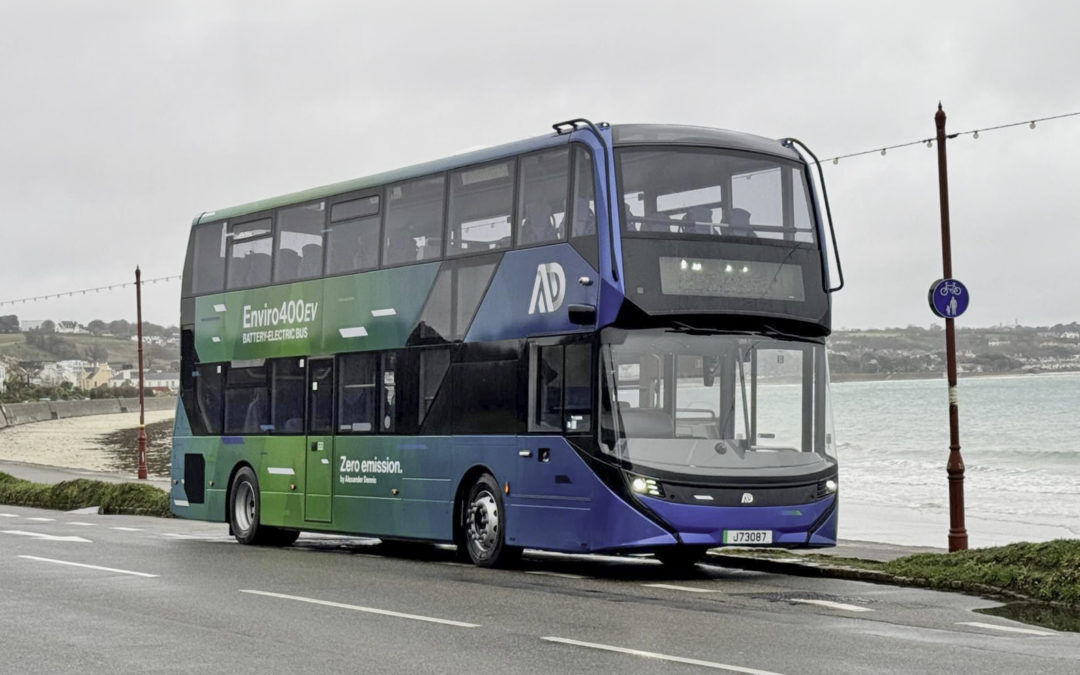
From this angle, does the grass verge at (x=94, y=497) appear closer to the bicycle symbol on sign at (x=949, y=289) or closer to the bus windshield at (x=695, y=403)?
the bus windshield at (x=695, y=403)

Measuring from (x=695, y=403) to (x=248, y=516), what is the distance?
8.99m

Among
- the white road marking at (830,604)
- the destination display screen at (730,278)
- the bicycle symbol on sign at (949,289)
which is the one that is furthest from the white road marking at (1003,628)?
the bicycle symbol on sign at (949,289)

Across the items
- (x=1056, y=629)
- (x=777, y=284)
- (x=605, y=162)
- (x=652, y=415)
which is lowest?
(x=1056, y=629)

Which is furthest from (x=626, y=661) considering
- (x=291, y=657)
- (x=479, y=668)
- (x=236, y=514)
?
(x=236, y=514)

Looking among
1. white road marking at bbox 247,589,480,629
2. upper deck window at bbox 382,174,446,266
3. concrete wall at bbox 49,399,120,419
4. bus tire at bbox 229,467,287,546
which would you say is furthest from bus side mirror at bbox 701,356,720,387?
concrete wall at bbox 49,399,120,419

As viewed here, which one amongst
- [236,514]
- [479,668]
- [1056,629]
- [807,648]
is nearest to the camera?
[479,668]

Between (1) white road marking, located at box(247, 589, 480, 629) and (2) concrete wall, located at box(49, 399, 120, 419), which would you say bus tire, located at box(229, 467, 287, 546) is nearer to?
(1) white road marking, located at box(247, 589, 480, 629)

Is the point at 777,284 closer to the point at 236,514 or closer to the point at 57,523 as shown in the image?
the point at 236,514

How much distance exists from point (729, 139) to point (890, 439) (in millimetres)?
68764

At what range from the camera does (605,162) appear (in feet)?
53.3

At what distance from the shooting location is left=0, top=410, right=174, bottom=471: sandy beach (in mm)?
62819

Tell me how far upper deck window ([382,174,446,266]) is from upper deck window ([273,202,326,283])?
1731 millimetres

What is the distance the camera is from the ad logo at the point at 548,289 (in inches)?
659

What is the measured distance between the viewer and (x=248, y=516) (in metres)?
22.9
